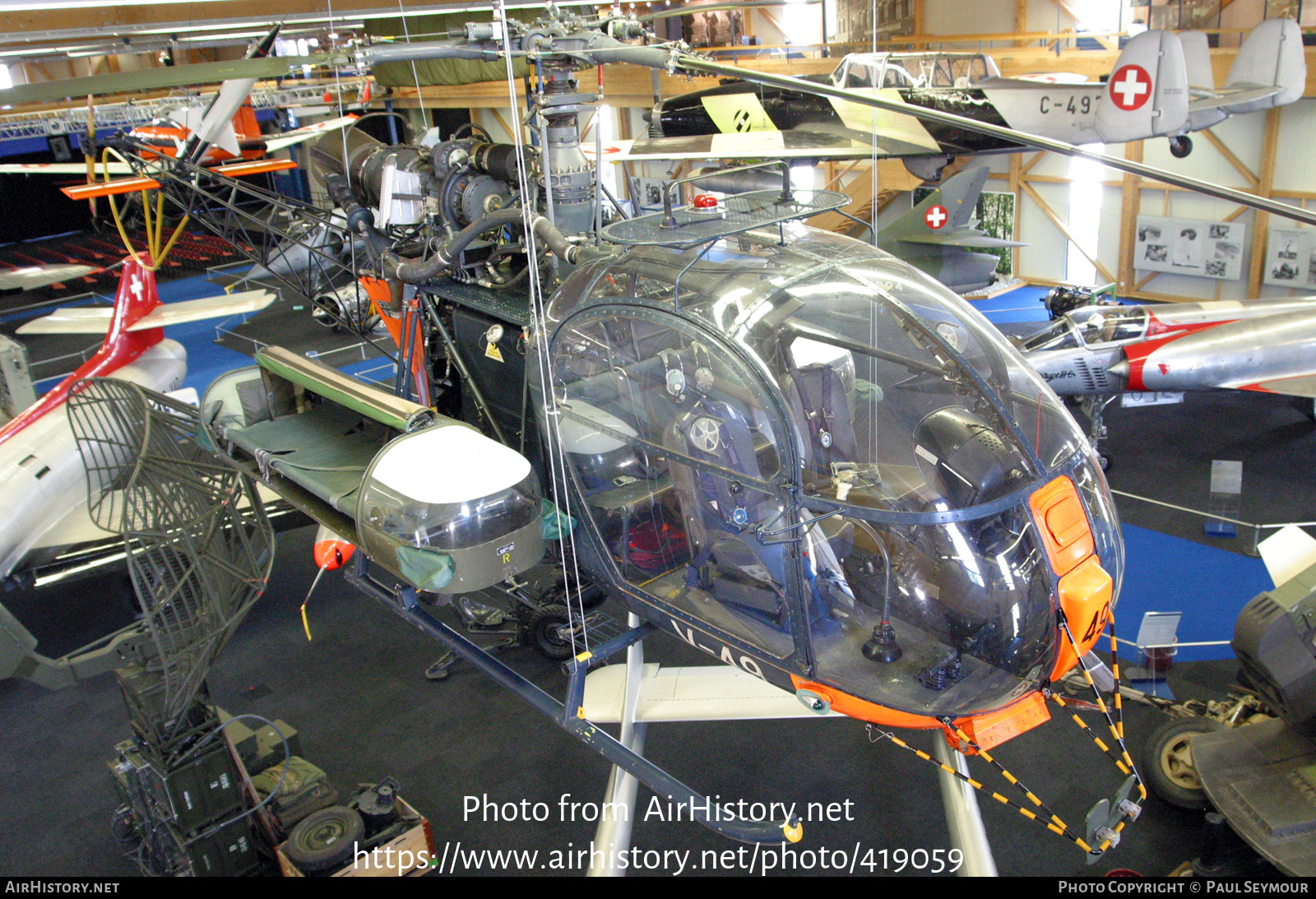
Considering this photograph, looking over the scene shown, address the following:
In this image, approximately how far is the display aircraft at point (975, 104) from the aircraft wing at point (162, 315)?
4.73 meters

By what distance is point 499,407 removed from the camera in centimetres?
525

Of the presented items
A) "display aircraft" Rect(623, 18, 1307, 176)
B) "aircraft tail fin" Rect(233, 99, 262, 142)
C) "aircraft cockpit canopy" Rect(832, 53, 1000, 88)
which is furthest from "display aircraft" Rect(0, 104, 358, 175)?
"aircraft cockpit canopy" Rect(832, 53, 1000, 88)

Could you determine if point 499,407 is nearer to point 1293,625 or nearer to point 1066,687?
point 1066,687

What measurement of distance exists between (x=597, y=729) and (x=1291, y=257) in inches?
492

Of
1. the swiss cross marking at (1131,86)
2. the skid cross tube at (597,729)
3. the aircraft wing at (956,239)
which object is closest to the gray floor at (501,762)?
the skid cross tube at (597,729)

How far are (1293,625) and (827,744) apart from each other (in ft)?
7.83

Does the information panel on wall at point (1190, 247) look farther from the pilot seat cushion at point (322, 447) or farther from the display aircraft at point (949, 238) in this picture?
the pilot seat cushion at point (322, 447)

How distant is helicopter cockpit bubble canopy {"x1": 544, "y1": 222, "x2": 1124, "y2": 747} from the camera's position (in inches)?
132

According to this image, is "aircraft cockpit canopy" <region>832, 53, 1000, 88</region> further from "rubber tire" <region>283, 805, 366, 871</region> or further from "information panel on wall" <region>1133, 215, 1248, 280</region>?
"rubber tire" <region>283, 805, 366, 871</region>

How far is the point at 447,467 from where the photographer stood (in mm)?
4223

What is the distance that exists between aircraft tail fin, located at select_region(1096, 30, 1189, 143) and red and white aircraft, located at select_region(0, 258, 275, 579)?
9.12m

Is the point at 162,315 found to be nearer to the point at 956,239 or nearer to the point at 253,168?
the point at 253,168

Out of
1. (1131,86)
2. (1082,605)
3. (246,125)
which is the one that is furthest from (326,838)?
(246,125)

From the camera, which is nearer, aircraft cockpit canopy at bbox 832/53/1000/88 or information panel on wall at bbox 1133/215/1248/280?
aircraft cockpit canopy at bbox 832/53/1000/88
